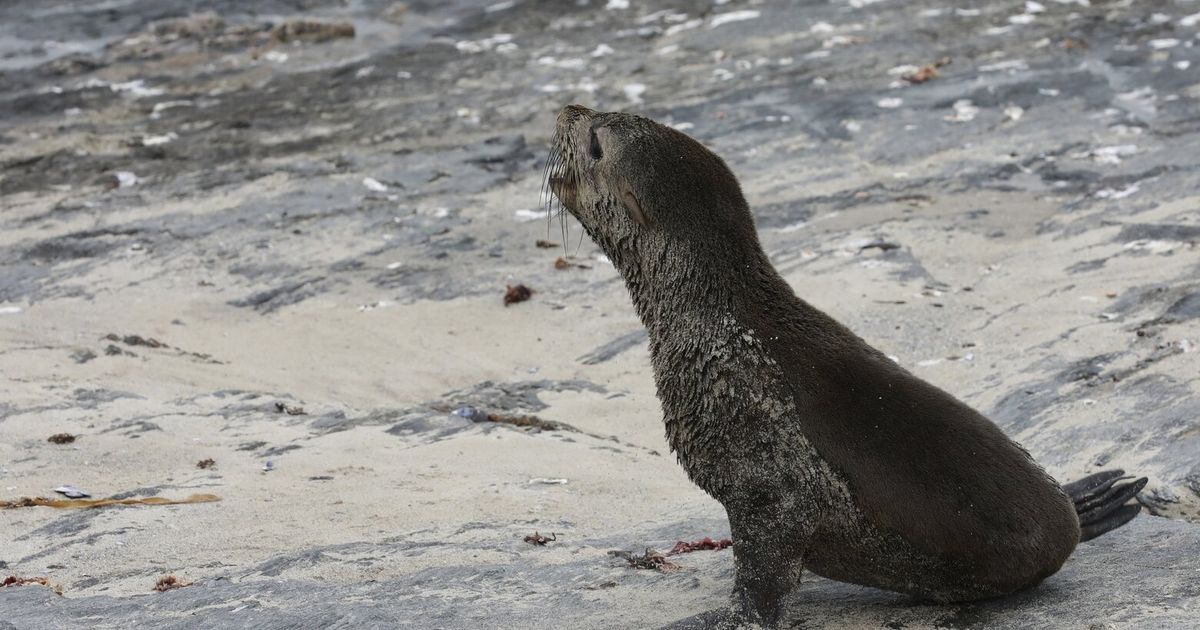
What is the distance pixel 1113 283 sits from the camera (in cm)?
809

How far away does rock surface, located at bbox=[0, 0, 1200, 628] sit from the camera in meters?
5.00

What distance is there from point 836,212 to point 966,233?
1092 mm

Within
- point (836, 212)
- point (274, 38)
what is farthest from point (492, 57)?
point (836, 212)

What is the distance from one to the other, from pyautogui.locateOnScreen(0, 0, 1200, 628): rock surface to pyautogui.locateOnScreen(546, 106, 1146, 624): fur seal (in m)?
0.21

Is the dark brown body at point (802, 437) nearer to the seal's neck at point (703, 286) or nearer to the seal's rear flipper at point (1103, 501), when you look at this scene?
the seal's neck at point (703, 286)

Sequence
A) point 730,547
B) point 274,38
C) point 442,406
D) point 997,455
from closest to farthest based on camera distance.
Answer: point 997,455 → point 730,547 → point 442,406 → point 274,38

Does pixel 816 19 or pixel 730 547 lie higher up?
pixel 816 19

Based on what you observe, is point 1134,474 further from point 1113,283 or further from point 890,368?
point 1113,283

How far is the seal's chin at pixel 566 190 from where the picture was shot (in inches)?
205

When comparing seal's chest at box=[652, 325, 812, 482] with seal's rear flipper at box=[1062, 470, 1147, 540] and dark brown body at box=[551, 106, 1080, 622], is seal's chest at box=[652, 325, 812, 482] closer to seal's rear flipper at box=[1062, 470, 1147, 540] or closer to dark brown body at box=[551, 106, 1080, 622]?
dark brown body at box=[551, 106, 1080, 622]

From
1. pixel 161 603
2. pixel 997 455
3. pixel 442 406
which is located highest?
pixel 997 455

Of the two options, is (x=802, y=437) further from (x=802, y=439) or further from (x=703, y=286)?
(x=703, y=286)

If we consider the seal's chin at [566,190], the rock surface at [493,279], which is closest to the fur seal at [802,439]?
the rock surface at [493,279]

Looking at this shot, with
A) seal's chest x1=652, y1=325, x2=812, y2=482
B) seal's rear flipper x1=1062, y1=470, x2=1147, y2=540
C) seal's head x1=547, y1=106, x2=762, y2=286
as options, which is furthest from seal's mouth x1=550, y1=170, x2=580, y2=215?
seal's rear flipper x1=1062, y1=470, x2=1147, y2=540
